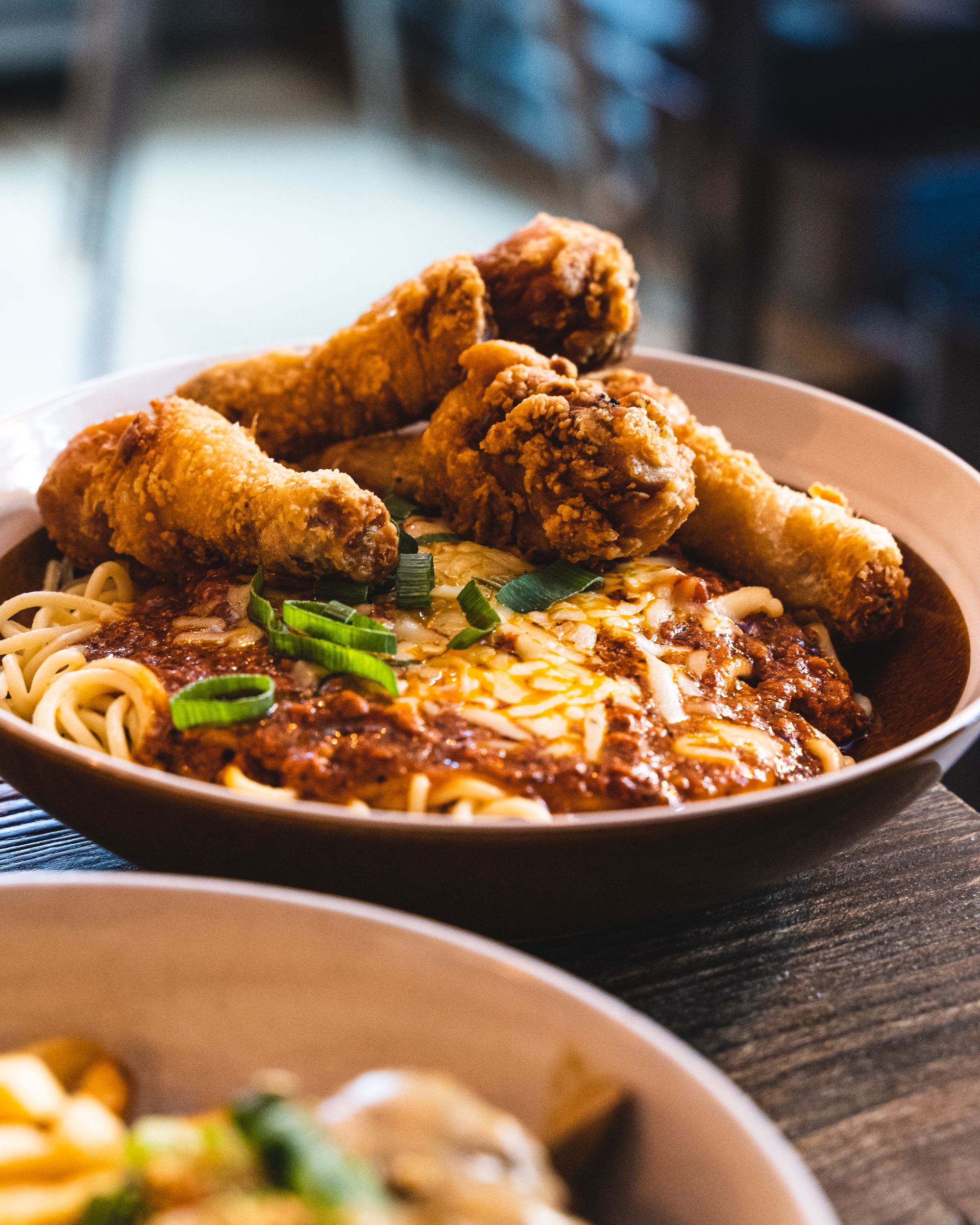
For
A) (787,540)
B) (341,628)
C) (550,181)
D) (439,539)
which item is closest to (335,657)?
(341,628)

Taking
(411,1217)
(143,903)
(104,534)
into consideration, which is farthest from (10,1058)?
(104,534)

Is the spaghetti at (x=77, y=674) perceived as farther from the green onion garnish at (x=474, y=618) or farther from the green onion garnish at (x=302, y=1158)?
the green onion garnish at (x=302, y=1158)

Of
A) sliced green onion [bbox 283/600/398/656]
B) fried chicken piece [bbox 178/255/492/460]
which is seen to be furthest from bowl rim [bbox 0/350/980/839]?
fried chicken piece [bbox 178/255/492/460]

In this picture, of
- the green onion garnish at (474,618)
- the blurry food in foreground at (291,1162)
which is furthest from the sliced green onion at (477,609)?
the blurry food in foreground at (291,1162)

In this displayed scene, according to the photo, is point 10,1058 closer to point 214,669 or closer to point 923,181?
point 214,669

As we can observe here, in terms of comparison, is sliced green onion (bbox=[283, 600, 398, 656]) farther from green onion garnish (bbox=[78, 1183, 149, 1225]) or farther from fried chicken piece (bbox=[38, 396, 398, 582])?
green onion garnish (bbox=[78, 1183, 149, 1225])
